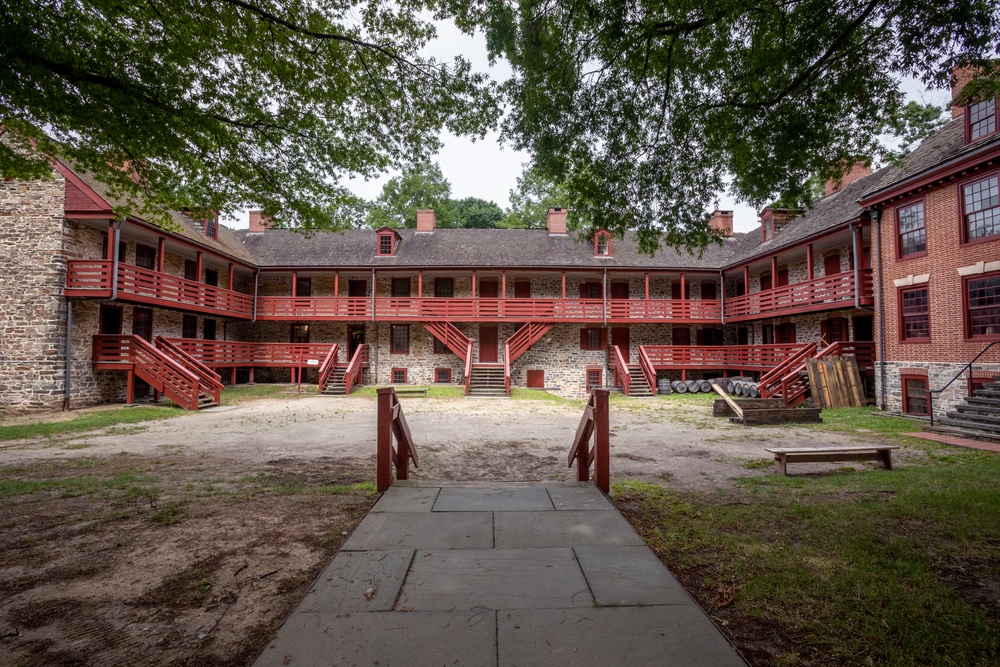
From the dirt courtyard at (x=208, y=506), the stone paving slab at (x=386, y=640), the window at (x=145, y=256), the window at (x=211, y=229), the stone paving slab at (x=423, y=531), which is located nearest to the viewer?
the stone paving slab at (x=386, y=640)

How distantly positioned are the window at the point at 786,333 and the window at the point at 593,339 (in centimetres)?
819

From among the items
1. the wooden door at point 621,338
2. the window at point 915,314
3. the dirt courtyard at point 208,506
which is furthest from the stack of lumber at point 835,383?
the wooden door at point 621,338

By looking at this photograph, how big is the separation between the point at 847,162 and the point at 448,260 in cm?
1985

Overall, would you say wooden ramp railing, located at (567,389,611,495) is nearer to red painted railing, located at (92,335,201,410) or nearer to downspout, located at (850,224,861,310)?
red painted railing, located at (92,335,201,410)

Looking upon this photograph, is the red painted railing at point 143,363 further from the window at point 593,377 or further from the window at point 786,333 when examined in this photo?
the window at point 786,333

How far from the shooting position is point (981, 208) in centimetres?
1180

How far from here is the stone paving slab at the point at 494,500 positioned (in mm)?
4598

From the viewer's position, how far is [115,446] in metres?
8.62

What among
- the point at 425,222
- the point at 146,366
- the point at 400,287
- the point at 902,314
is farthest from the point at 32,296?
the point at 902,314

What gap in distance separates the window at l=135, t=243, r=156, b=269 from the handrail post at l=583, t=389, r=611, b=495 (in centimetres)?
2023

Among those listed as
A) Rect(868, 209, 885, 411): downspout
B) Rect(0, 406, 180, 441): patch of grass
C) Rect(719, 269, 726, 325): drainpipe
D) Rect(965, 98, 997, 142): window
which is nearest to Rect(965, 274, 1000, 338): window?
Rect(868, 209, 885, 411): downspout

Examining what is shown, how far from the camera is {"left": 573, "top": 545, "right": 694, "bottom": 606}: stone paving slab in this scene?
290cm

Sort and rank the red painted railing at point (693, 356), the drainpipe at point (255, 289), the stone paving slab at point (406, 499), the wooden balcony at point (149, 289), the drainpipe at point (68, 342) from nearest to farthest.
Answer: the stone paving slab at point (406, 499), the drainpipe at point (68, 342), the wooden balcony at point (149, 289), the red painted railing at point (693, 356), the drainpipe at point (255, 289)

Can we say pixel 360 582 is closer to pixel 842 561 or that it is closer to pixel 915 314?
pixel 842 561
